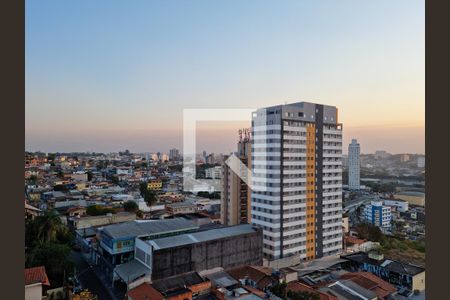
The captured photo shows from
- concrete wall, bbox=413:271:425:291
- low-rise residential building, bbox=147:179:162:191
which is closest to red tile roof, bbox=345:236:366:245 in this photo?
concrete wall, bbox=413:271:425:291

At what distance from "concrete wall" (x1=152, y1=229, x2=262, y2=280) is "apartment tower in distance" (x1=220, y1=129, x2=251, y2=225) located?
2.10 metres

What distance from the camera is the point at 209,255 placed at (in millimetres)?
5766

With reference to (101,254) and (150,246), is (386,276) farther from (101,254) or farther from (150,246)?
(101,254)

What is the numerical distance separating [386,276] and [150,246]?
14.9ft

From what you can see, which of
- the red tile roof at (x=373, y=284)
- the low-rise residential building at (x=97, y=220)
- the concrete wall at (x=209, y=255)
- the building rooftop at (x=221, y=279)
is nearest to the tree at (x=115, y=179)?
the low-rise residential building at (x=97, y=220)

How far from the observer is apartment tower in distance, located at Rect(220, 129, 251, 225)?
8539 mm

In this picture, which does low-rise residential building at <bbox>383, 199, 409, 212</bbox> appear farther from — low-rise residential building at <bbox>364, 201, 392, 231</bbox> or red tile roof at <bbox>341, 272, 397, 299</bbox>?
red tile roof at <bbox>341, 272, 397, 299</bbox>

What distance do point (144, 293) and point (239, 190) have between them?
433 cm

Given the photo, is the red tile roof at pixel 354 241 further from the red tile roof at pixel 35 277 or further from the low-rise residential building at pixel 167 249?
the red tile roof at pixel 35 277

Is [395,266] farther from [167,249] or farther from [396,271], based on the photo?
[167,249]

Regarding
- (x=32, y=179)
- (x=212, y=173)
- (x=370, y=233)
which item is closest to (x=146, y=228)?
(x=212, y=173)

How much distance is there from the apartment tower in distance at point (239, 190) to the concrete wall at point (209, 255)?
6.90 feet

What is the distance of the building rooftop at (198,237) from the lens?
218 inches

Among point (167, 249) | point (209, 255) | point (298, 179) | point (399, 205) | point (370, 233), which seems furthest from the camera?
point (399, 205)
